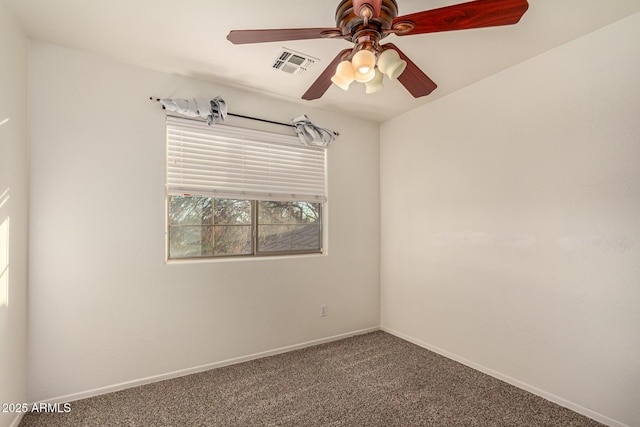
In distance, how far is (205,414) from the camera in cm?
206

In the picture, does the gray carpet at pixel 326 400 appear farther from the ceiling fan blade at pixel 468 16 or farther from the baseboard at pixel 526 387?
the ceiling fan blade at pixel 468 16

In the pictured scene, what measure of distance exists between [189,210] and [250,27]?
→ 5.04ft

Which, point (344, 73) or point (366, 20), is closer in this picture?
point (366, 20)

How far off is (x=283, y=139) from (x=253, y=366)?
6.94ft

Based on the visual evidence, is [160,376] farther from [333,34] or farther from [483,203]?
[483,203]

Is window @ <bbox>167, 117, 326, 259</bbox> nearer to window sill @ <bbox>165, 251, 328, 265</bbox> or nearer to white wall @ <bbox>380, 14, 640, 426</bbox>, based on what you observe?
window sill @ <bbox>165, 251, 328, 265</bbox>

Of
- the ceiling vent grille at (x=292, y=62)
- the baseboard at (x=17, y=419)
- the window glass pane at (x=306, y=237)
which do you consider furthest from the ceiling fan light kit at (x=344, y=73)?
the baseboard at (x=17, y=419)

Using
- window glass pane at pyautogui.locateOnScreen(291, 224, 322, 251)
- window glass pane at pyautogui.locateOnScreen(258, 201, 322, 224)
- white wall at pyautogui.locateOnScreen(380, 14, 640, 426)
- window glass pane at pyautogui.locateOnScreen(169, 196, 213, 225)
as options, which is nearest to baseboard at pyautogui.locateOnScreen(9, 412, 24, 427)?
window glass pane at pyautogui.locateOnScreen(169, 196, 213, 225)

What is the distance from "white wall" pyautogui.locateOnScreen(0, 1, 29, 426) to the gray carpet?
1.35 feet

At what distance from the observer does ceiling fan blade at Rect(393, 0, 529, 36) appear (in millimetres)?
1233

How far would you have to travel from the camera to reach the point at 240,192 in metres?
2.89

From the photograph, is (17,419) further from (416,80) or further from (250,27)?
(416,80)

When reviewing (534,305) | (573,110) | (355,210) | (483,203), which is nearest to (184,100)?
(355,210)

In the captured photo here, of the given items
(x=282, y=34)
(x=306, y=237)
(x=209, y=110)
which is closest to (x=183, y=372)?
(x=306, y=237)
